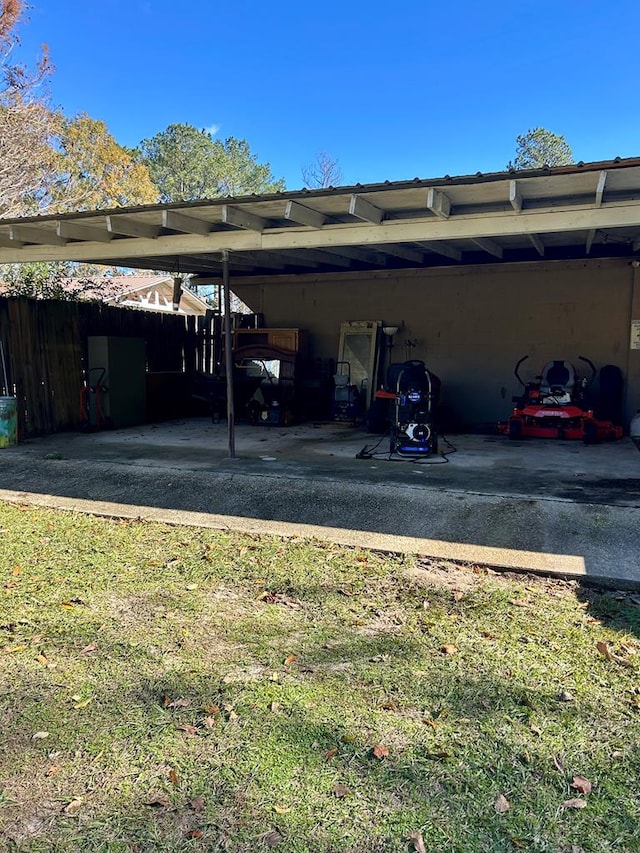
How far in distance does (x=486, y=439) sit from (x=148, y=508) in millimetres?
5159

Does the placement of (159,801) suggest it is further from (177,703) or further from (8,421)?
Result: (8,421)

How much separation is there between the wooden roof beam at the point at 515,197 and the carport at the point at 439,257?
12 millimetres

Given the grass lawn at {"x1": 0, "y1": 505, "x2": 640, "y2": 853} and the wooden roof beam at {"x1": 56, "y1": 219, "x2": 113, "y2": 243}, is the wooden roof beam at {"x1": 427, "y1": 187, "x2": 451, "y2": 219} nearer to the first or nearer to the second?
the grass lawn at {"x1": 0, "y1": 505, "x2": 640, "y2": 853}

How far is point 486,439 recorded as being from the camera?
855 cm

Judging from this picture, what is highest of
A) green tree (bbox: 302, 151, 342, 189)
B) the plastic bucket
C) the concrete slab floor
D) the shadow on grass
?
green tree (bbox: 302, 151, 342, 189)

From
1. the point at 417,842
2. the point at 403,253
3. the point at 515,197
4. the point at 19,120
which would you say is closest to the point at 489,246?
the point at 403,253

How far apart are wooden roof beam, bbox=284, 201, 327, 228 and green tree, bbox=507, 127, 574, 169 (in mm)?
29039

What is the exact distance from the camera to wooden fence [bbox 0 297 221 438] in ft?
26.9

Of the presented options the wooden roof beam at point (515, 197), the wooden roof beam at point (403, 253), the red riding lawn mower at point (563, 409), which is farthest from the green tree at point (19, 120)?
the wooden roof beam at point (515, 197)

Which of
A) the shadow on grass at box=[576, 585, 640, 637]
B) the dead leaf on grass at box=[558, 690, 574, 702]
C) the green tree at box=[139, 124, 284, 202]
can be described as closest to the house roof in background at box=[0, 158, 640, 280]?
the shadow on grass at box=[576, 585, 640, 637]

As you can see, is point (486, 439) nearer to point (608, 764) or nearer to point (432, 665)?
point (432, 665)

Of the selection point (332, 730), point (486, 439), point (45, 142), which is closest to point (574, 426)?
point (486, 439)

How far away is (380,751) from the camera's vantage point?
209 cm

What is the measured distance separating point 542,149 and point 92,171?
74.8 ft
